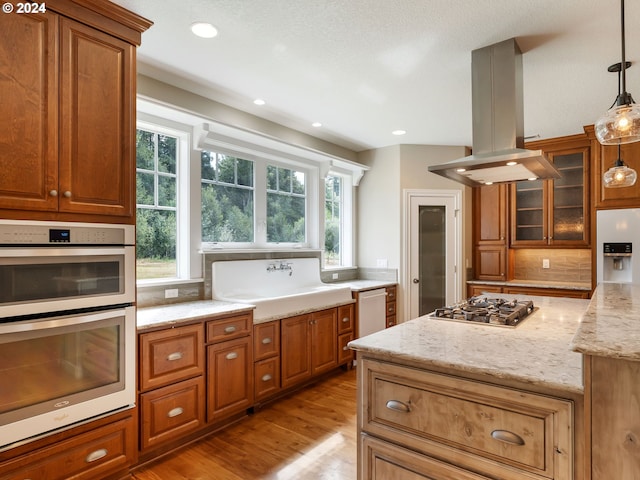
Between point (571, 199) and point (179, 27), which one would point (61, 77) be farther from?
point (571, 199)

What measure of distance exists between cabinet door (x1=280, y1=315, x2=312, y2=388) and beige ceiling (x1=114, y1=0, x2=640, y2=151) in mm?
Result: 2002

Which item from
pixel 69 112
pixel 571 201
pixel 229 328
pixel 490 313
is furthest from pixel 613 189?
pixel 69 112

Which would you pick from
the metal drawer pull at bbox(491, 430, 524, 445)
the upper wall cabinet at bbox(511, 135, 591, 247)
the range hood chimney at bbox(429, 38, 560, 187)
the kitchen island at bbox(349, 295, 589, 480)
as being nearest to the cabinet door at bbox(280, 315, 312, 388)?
the kitchen island at bbox(349, 295, 589, 480)

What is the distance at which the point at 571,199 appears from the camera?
14.7 feet

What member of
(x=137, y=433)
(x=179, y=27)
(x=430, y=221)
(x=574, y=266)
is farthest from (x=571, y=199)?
(x=137, y=433)

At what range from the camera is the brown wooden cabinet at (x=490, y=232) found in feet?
15.9

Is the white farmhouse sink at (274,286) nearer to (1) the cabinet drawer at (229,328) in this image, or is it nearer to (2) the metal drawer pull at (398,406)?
(1) the cabinet drawer at (229,328)

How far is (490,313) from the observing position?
2135mm

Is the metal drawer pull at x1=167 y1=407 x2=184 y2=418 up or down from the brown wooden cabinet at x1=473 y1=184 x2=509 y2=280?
down

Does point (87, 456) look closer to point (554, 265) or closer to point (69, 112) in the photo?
point (69, 112)

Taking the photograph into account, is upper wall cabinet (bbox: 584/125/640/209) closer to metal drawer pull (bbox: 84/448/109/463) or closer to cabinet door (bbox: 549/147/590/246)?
cabinet door (bbox: 549/147/590/246)

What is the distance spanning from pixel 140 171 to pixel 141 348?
4.70 feet

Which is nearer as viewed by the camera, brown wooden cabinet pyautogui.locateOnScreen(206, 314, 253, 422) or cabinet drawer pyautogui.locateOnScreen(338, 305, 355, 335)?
brown wooden cabinet pyautogui.locateOnScreen(206, 314, 253, 422)

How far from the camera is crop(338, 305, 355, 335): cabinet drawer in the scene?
3.96 meters
